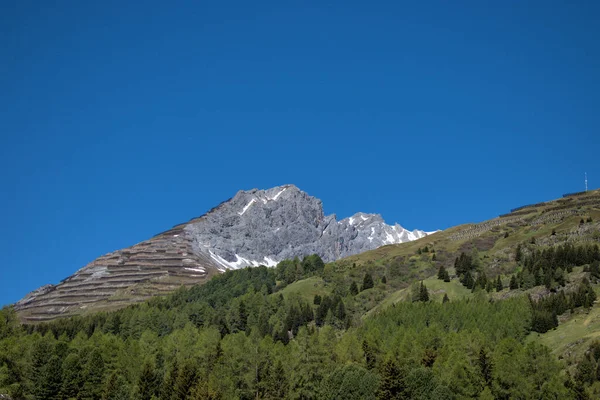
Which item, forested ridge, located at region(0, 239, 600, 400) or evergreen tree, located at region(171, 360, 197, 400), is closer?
forested ridge, located at region(0, 239, 600, 400)

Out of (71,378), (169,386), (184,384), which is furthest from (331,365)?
(71,378)

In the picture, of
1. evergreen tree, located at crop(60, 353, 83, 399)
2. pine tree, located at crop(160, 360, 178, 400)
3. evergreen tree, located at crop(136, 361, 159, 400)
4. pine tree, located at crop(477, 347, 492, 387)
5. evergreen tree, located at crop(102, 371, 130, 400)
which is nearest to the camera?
evergreen tree, located at crop(102, 371, 130, 400)

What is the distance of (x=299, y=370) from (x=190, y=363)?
2290 cm

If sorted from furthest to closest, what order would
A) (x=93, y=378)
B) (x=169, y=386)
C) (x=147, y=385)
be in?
1. (x=93, y=378)
2. (x=147, y=385)
3. (x=169, y=386)

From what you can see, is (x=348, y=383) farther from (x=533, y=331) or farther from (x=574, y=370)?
(x=533, y=331)

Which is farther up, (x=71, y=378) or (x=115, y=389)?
(x=71, y=378)

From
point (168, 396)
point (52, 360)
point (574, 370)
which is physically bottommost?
point (574, 370)

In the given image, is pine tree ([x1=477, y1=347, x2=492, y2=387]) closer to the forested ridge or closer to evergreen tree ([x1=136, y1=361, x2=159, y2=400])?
the forested ridge

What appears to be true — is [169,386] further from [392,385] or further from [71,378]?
[392,385]

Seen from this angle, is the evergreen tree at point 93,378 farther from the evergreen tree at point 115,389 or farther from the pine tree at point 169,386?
the pine tree at point 169,386

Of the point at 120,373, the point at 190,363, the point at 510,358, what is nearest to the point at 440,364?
the point at 510,358

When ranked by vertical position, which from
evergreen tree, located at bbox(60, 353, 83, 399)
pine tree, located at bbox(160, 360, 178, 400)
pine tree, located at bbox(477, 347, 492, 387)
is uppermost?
evergreen tree, located at bbox(60, 353, 83, 399)

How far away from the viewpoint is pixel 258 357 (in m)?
144

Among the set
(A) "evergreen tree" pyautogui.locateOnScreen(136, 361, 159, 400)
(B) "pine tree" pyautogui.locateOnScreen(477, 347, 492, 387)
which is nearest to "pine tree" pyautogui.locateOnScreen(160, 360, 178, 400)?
(A) "evergreen tree" pyautogui.locateOnScreen(136, 361, 159, 400)
